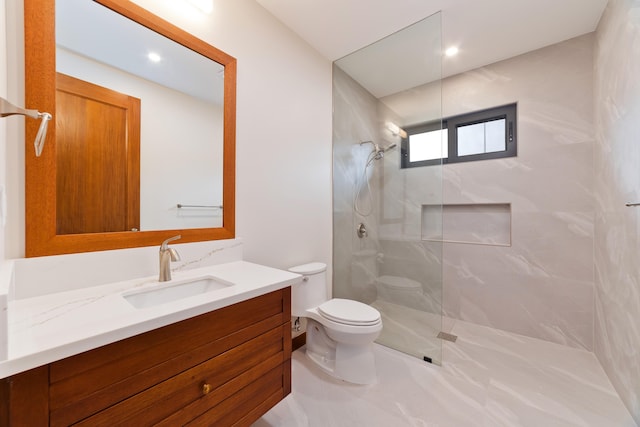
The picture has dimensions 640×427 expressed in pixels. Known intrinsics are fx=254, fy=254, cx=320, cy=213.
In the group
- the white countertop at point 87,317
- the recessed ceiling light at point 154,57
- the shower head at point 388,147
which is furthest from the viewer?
the shower head at point 388,147

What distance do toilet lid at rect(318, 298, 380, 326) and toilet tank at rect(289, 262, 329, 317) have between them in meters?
0.08

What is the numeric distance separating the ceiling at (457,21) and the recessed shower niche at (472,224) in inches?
53.8

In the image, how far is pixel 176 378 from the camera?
86 cm

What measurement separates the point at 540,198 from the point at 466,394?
171 centimetres

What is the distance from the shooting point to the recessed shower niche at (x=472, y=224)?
217 cm

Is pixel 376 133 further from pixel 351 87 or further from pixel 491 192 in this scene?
pixel 491 192

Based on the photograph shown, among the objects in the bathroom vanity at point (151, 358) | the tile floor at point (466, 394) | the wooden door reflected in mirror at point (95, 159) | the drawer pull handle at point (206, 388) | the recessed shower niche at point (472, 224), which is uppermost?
the wooden door reflected in mirror at point (95, 159)

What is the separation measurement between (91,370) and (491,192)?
286 centimetres

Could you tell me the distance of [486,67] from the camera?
241 cm

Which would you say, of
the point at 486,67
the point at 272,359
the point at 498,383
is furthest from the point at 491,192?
the point at 272,359

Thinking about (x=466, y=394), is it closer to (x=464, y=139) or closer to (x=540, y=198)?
(x=540, y=198)

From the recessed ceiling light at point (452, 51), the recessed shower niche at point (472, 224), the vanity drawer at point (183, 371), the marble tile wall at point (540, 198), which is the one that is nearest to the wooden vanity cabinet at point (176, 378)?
the vanity drawer at point (183, 371)

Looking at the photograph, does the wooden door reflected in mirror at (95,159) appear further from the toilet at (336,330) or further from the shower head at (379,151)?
the shower head at (379,151)

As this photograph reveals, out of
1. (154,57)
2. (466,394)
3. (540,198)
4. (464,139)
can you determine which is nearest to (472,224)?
(540,198)
